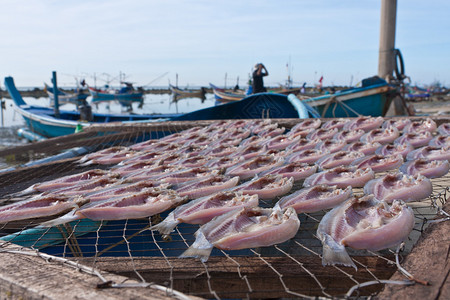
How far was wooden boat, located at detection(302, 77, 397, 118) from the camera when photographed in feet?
47.9

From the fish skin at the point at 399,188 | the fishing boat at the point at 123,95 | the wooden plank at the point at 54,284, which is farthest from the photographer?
the fishing boat at the point at 123,95

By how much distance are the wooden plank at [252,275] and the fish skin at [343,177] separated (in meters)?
1.49

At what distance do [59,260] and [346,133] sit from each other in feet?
18.7

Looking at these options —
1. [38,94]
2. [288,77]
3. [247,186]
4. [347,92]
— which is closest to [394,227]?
[247,186]

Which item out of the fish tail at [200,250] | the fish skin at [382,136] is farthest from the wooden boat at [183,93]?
the fish tail at [200,250]

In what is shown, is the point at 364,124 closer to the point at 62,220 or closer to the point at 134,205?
the point at 134,205

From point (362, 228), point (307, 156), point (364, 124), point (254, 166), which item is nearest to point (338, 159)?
point (307, 156)

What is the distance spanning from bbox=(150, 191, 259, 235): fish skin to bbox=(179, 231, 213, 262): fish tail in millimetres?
502

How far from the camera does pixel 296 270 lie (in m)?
2.42

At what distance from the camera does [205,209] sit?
3160 millimetres

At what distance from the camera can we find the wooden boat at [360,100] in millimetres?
14602

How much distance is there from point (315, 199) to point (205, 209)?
1.06m

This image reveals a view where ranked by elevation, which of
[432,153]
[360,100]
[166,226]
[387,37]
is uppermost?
[387,37]

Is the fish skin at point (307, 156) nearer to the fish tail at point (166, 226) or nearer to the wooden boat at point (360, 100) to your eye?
the fish tail at point (166, 226)
